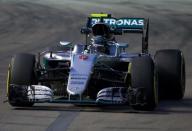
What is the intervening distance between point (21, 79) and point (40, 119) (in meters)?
1.52

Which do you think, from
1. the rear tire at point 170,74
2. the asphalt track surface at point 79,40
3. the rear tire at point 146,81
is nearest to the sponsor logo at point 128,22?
the rear tire at point 170,74

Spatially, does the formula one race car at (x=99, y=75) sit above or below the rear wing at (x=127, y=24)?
below

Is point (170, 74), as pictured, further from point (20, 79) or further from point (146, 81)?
point (20, 79)

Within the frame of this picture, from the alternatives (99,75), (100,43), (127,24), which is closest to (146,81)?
(99,75)

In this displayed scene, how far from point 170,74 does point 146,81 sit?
1.82 m

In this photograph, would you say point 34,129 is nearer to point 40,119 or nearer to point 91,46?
point 40,119

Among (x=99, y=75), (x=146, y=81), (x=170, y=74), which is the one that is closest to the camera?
(x=146, y=81)

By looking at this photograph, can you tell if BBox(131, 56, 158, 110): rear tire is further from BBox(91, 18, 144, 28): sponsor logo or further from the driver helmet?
BBox(91, 18, 144, 28): sponsor logo

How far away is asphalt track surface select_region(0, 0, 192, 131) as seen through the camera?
34.3 feet

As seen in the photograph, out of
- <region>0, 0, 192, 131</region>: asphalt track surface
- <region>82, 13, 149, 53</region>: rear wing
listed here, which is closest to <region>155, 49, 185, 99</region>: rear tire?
<region>0, 0, 192, 131</region>: asphalt track surface

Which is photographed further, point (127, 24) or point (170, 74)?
point (127, 24)

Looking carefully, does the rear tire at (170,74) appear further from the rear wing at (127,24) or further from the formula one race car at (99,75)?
the rear wing at (127,24)

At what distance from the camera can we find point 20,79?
12.1 m

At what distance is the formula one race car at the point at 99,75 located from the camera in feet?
38.4
